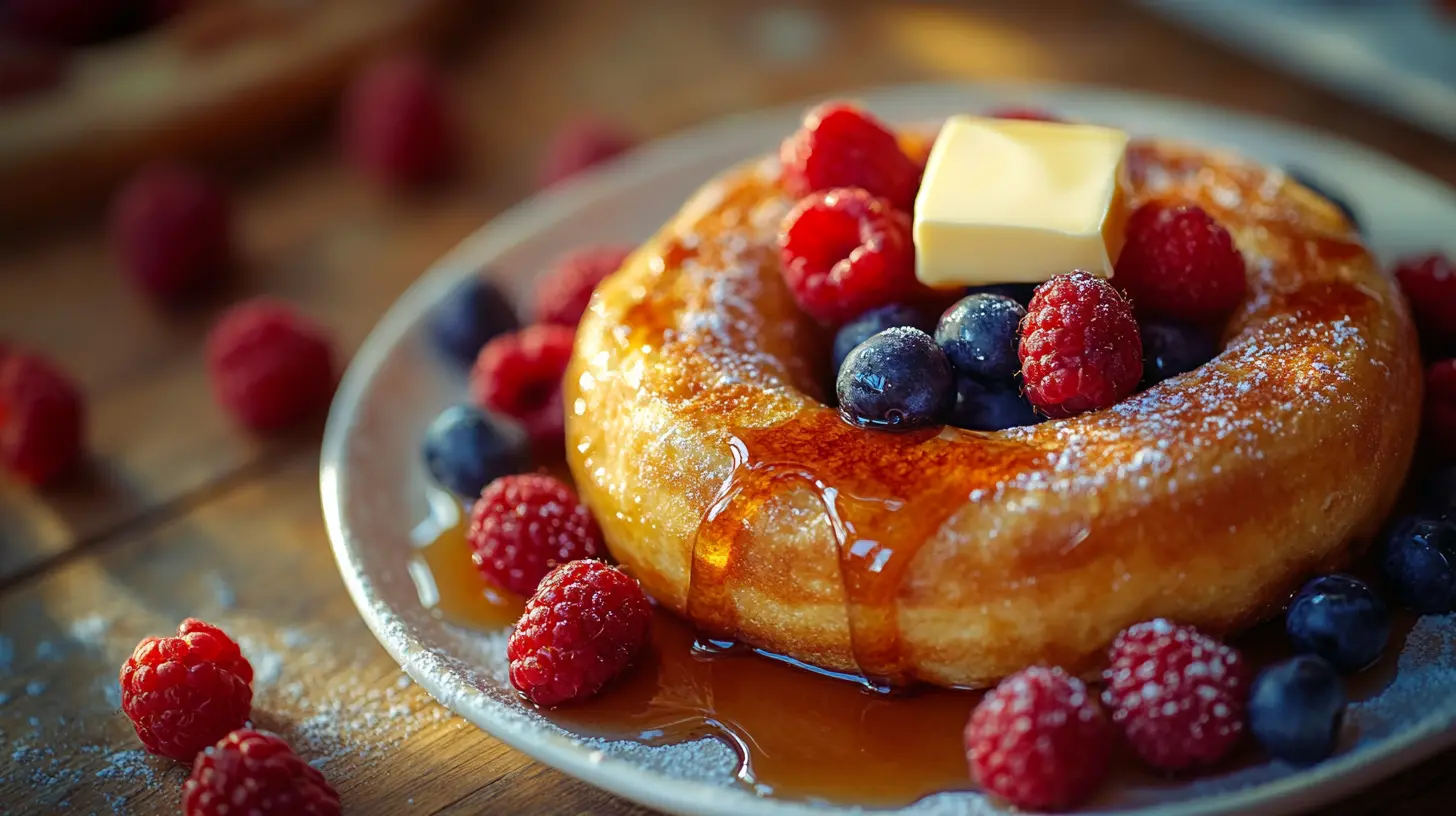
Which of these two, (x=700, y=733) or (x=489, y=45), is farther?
(x=489, y=45)

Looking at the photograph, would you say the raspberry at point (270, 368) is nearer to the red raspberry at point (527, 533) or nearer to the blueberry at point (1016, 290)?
the red raspberry at point (527, 533)

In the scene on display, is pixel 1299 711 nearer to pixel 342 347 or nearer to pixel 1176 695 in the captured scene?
pixel 1176 695

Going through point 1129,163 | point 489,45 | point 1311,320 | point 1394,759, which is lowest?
point 1394,759

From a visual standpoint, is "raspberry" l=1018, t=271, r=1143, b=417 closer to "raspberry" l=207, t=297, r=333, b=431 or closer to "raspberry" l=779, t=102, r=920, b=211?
"raspberry" l=779, t=102, r=920, b=211

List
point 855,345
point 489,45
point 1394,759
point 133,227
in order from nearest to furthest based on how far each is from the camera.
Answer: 1. point 1394,759
2. point 855,345
3. point 133,227
4. point 489,45

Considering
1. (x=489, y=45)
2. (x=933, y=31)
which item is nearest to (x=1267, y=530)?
(x=933, y=31)

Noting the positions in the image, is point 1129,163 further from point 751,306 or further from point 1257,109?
point 1257,109

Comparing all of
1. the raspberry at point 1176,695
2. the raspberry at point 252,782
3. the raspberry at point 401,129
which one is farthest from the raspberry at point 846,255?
the raspberry at point 401,129
